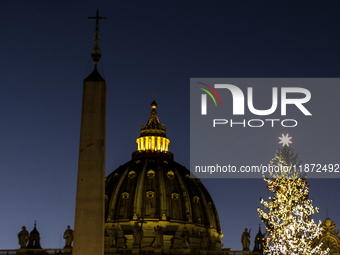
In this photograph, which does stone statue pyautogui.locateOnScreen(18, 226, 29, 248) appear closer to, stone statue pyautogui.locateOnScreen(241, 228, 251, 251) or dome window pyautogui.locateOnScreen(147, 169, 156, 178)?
dome window pyautogui.locateOnScreen(147, 169, 156, 178)

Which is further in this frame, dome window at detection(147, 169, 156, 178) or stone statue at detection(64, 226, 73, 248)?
dome window at detection(147, 169, 156, 178)

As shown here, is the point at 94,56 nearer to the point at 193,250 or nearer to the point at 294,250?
the point at 294,250

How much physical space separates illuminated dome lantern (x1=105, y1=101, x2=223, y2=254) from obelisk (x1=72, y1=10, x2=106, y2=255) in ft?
288

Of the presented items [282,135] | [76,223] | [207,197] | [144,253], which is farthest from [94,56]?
[207,197]

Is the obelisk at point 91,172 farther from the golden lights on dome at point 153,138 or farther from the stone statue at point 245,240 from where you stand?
the golden lights on dome at point 153,138

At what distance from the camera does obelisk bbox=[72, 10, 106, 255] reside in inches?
900

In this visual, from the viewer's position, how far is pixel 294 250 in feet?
137

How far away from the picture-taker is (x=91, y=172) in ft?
76.9

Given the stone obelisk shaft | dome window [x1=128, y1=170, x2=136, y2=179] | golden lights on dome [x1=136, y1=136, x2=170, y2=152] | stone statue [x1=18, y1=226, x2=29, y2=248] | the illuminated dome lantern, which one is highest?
golden lights on dome [x1=136, y1=136, x2=170, y2=152]

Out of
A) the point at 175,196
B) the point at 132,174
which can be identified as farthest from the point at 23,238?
the point at 175,196

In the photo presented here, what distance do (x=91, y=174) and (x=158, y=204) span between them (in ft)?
311

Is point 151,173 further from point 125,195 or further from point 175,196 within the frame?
point 125,195

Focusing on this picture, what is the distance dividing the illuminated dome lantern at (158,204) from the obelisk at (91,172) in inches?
3454

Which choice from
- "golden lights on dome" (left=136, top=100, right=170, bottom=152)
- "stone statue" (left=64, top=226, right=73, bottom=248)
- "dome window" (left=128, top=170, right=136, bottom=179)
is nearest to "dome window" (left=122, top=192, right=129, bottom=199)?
"dome window" (left=128, top=170, right=136, bottom=179)
